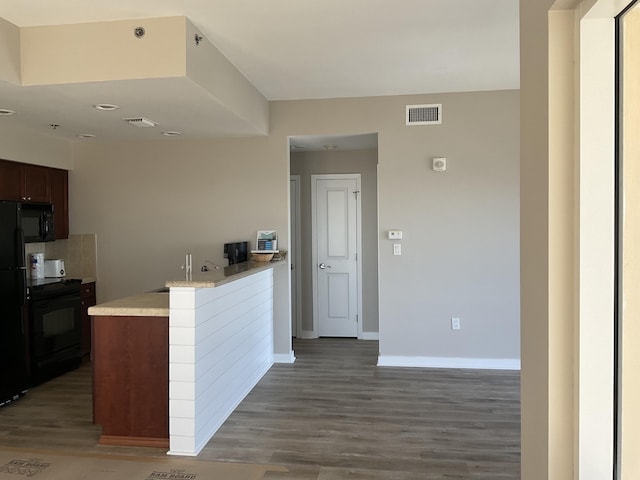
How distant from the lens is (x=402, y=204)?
5.06 m

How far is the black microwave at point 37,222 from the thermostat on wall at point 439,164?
3.96m

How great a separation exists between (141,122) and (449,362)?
3.79 metres

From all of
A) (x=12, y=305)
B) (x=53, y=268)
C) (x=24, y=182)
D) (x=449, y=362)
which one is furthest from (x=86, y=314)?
(x=449, y=362)

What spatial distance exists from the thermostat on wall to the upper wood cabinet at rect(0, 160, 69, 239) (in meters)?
4.01

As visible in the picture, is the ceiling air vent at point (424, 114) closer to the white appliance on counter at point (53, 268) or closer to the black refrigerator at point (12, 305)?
the black refrigerator at point (12, 305)

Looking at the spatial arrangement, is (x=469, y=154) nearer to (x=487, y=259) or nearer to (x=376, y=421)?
(x=487, y=259)

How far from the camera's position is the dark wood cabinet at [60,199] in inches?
207

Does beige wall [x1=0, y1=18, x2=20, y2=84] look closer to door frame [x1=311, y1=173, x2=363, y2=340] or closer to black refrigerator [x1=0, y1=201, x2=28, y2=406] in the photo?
black refrigerator [x1=0, y1=201, x2=28, y2=406]

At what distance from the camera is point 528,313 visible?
1772mm

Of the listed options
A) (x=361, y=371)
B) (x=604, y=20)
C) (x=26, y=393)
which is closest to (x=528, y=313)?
(x=604, y=20)

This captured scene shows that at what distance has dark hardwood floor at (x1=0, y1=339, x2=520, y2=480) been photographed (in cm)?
301

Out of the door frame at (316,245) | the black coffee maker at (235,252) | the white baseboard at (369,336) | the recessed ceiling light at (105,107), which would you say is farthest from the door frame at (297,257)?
the recessed ceiling light at (105,107)

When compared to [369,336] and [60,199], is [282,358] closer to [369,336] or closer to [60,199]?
[369,336]

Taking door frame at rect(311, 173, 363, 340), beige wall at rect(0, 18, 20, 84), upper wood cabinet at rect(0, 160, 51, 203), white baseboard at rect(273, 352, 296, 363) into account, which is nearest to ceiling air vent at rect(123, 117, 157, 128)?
beige wall at rect(0, 18, 20, 84)
